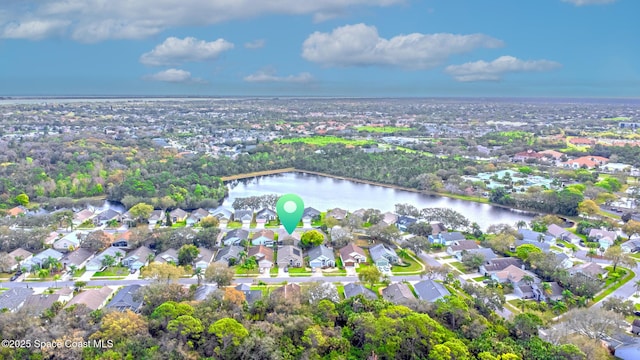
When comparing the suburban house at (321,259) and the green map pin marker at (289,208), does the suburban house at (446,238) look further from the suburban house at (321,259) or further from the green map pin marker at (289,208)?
the green map pin marker at (289,208)

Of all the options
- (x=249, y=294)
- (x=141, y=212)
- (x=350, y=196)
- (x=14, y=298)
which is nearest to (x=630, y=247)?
(x=350, y=196)

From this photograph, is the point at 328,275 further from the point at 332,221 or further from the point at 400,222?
the point at 400,222

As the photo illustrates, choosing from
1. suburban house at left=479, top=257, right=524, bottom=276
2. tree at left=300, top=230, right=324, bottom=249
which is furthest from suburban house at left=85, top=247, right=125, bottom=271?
suburban house at left=479, top=257, right=524, bottom=276

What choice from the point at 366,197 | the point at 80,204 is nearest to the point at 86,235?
the point at 80,204

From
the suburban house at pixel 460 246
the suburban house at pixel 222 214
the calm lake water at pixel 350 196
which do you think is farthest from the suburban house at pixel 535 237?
the suburban house at pixel 222 214

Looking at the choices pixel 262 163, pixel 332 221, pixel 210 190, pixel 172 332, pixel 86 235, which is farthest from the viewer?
pixel 262 163

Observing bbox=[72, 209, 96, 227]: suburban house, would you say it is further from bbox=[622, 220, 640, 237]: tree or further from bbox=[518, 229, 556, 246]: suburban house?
bbox=[622, 220, 640, 237]: tree

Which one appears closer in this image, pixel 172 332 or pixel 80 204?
pixel 172 332
